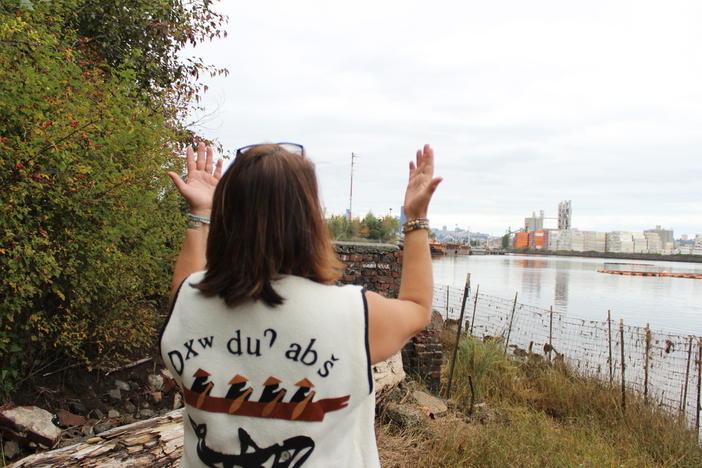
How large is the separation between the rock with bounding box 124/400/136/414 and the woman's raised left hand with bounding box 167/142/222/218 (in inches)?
130

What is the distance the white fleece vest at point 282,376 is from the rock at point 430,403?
4267 mm

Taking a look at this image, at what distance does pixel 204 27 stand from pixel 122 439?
20.7 ft

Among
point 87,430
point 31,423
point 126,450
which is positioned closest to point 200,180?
point 126,450

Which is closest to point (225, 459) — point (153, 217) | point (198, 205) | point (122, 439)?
point (198, 205)

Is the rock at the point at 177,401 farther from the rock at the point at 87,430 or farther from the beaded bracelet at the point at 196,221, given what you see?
the beaded bracelet at the point at 196,221

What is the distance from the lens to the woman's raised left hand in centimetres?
148

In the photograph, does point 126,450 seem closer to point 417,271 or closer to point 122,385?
point 122,385

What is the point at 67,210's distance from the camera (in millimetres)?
3512

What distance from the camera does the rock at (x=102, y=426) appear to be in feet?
12.1

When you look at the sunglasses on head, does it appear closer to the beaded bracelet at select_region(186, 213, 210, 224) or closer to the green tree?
the beaded bracelet at select_region(186, 213, 210, 224)

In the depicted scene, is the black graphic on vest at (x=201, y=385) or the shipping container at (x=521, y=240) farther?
the shipping container at (x=521, y=240)

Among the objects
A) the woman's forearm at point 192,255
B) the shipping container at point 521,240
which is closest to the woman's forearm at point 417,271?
the woman's forearm at point 192,255

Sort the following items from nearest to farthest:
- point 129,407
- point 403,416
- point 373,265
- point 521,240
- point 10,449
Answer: point 10,449 → point 129,407 → point 403,416 → point 373,265 → point 521,240

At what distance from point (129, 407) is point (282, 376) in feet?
12.2
